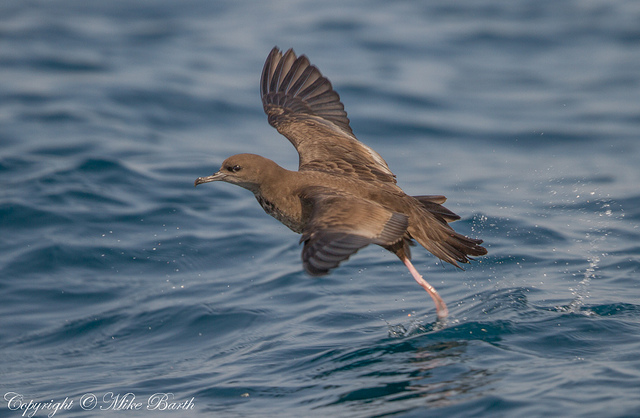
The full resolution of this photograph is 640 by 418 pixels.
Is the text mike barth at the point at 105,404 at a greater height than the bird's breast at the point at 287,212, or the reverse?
the bird's breast at the point at 287,212

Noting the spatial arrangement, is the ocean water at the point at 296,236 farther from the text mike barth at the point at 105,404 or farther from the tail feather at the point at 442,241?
the tail feather at the point at 442,241

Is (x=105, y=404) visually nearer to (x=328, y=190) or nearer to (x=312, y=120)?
(x=328, y=190)

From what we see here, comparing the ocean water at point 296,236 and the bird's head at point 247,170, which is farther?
the bird's head at point 247,170

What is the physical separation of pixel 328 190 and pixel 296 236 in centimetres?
356


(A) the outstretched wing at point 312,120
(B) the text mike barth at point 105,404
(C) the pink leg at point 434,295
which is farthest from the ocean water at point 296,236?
(A) the outstretched wing at point 312,120

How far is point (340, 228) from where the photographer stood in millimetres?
5508

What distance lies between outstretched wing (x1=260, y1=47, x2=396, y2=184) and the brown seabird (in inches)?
0.4

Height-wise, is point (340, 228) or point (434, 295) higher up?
point (340, 228)

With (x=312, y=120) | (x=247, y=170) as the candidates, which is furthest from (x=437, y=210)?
(x=312, y=120)

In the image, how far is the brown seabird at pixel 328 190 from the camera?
5555 mm

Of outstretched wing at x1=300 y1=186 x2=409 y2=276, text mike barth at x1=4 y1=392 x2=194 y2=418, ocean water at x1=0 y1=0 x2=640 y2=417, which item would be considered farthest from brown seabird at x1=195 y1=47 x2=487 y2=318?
text mike barth at x1=4 y1=392 x2=194 y2=418

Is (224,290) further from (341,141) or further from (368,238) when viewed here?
(368,238)

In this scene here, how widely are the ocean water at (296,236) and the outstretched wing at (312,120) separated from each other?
138cm

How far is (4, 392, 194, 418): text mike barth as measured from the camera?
604 centimetres
